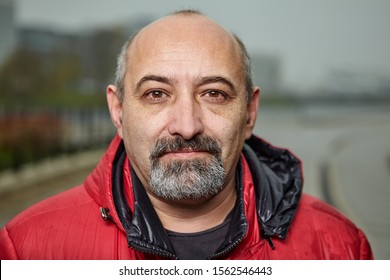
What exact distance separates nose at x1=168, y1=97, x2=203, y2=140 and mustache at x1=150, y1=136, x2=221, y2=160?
0.02 m

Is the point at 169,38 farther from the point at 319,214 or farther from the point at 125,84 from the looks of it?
the point at 319,214

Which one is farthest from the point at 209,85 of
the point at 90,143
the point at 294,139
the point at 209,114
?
the point at 90,143

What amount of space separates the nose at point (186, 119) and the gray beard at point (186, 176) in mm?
94

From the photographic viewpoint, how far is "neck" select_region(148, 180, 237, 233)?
1616 millimetres

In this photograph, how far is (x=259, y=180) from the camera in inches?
67.5

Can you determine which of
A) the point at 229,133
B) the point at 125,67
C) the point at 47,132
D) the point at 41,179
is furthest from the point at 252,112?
the point at 47,132

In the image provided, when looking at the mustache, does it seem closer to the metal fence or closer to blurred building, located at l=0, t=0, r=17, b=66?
blurred building, located at l=0, t=0, r=17, b=66

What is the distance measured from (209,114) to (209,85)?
0.08 m

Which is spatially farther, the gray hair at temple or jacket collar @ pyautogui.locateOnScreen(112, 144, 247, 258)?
the gray hair at temple

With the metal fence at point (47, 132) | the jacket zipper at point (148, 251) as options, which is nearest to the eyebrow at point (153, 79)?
the jacket zipper at point (148, 251)

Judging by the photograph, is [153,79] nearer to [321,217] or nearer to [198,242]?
[198,242]

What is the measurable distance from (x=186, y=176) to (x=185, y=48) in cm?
36

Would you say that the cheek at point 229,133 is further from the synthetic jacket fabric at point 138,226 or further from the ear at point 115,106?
the ear at point 115,106

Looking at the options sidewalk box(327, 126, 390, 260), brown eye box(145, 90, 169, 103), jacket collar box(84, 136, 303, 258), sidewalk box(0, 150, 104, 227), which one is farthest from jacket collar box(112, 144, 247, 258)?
sidewalk box(0, 150, 104, 227)
